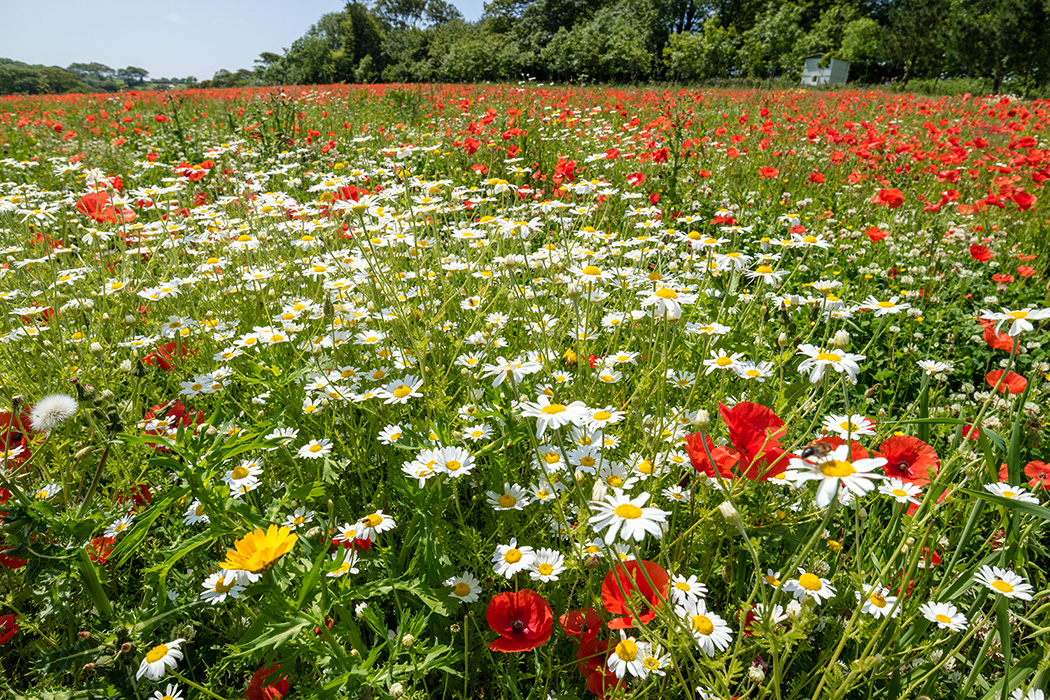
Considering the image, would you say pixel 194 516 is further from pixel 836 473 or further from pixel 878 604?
pixel 878 604

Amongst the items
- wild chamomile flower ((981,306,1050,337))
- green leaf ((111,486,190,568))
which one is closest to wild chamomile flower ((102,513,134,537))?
green leaf ((111,486,190,568))

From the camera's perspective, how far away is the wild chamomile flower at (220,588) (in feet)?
4.03

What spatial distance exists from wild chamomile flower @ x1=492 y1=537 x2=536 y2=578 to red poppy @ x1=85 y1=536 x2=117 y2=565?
3.32ft

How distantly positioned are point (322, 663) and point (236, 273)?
2.38 meters

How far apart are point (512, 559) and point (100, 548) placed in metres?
1.11

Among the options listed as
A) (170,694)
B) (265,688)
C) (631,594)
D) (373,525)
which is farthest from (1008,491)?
(170,694)

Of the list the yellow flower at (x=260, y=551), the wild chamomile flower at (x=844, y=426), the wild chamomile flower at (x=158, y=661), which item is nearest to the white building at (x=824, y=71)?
the wild chamomile flower at (x=844, y=426)

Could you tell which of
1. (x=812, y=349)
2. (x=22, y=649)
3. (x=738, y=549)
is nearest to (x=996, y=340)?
(x=812, y=349)

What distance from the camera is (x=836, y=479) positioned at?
82 cm

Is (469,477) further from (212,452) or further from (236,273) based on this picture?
(236,273)

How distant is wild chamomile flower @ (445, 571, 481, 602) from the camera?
1.31 meters

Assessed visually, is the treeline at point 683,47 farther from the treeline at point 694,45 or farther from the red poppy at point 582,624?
the red poppy at point 582,624

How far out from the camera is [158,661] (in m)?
1.12

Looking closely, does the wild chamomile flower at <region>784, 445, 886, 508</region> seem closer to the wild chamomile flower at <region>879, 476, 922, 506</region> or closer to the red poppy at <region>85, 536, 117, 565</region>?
the wild chamomile flower at <region>879, 476, 922, 506</region>
